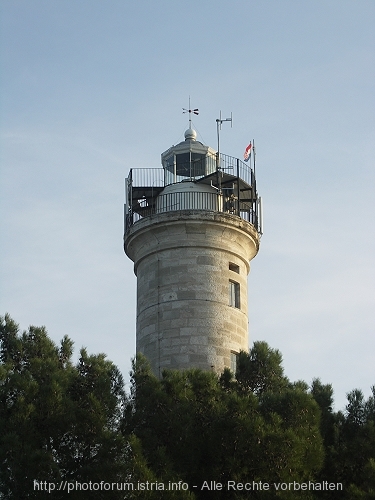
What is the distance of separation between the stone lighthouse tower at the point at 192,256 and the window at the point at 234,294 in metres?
0.03

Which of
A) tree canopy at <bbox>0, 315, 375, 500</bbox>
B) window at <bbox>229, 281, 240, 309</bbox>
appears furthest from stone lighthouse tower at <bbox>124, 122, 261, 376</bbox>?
tree canopy at <bbox>0, 315, 375, 500</bbox>

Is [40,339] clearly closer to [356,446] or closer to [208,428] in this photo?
[208,428]

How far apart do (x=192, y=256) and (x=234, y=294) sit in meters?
1.61

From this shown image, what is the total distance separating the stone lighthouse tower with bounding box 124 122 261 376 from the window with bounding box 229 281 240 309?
0.09 ft

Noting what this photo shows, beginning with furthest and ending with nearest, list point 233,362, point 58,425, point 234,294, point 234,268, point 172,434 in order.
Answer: point 234,268 < point 234,294 < point 233,362 < point 172,434 < point 58,425

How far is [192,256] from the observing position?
2809cm

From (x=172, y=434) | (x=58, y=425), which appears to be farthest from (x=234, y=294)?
(x=58, y=425)

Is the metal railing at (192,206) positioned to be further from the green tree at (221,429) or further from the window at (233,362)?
the green tree at (221,429)

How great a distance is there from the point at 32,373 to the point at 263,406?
16.8ft

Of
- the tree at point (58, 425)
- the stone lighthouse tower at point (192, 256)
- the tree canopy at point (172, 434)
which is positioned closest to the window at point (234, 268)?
the stone lighthouse tower at point (192, 256)

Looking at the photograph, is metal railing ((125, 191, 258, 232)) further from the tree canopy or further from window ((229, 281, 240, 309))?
the tree canopy

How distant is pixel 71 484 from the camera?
20.8m

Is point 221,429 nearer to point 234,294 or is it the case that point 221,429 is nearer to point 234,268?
point 234,294

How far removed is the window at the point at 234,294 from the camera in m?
28.4
